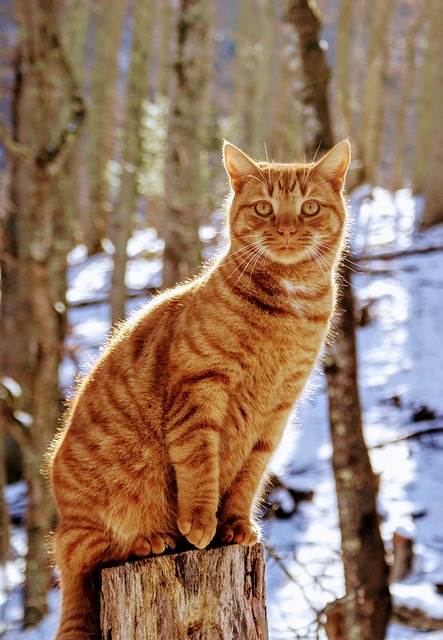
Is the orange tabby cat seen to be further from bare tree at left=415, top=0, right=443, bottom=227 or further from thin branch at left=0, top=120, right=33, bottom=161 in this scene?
bare tree at left=415, top=0, right=443, bottom=227

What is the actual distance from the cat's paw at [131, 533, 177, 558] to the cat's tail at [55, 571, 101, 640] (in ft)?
0.72

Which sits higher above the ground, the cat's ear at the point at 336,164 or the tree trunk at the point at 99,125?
the tree trunk at the point at 99,125

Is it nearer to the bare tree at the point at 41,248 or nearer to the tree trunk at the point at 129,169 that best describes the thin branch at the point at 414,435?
the bare tree at the point at 41,248

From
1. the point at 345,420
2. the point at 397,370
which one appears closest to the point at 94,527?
the point at 345,420

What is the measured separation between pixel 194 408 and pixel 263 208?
0.95m

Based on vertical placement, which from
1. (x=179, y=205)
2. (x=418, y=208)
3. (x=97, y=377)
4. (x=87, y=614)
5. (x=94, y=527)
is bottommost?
(x=87, y=614)

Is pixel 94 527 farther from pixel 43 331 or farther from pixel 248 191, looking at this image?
pixel 43 331

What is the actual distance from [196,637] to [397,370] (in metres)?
6.66

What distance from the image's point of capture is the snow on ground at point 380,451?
5.32 meters

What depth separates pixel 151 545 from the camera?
8.66 feet

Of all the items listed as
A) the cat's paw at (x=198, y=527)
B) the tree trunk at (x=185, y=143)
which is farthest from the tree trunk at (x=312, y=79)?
the cat's paw at (x=198, y=527)

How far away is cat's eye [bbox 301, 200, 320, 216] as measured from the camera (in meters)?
3.11

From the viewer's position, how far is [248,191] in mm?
3219

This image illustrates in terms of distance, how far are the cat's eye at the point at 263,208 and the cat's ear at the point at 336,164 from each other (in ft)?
0.88
